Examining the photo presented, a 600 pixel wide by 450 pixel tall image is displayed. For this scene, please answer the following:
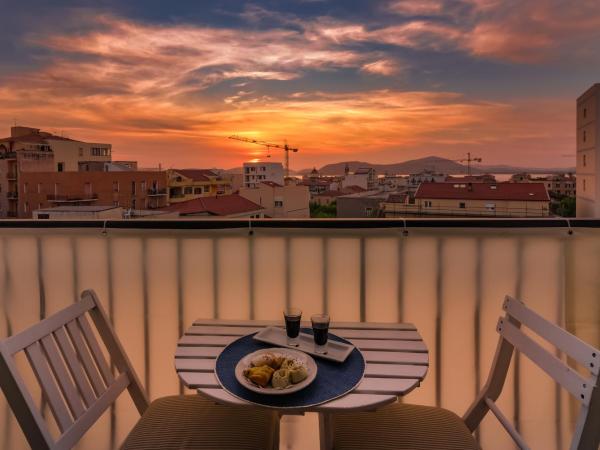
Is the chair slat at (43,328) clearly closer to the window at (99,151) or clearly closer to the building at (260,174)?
the building at (260,174)

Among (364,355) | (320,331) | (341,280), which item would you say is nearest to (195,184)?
(341,280)

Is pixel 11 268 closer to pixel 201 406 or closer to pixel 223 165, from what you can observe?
pixel 201 406

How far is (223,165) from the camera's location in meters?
3.26

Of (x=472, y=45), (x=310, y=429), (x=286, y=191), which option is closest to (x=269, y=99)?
(x=286, y=191)

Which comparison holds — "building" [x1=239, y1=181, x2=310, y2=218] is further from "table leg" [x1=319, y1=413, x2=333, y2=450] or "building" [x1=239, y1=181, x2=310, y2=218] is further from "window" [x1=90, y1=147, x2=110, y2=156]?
"window" [x1=90, y1=147, x2=110, y2=156]

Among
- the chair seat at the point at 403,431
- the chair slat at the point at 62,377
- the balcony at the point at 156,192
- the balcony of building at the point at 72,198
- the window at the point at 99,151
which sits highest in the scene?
the window at the point at 99,151

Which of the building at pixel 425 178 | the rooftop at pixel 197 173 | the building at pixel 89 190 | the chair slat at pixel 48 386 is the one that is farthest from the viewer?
the rooftop at pixel 197 173

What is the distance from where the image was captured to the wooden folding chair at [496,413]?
A: 1.17 meters

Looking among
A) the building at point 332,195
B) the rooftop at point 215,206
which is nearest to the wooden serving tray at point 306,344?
the rooftop at point 215,206

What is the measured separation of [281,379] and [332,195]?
1.52 m

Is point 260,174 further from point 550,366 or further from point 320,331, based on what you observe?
point 550,366

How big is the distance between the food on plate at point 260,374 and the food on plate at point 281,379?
0.02 meters

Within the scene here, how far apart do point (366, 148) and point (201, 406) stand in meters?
2.56

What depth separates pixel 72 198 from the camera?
257 cm
